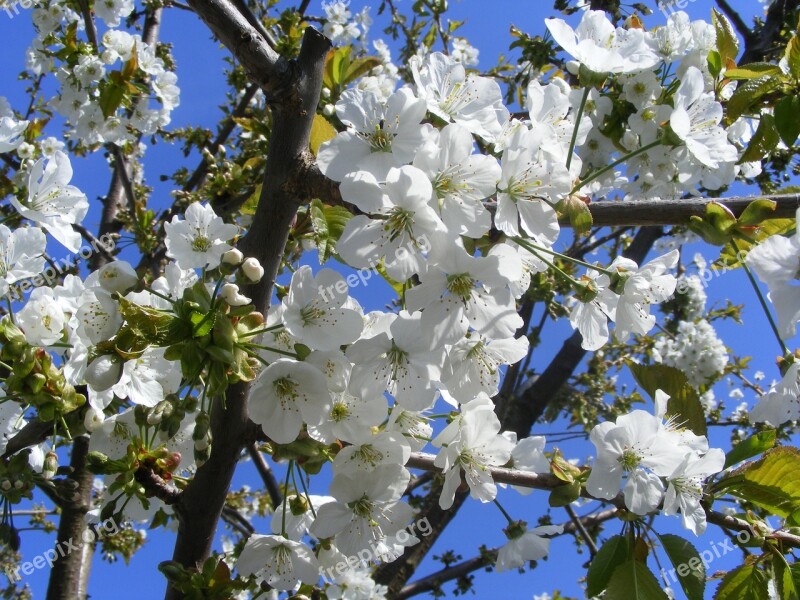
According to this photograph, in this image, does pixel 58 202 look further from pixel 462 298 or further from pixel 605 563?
pixel 605 563

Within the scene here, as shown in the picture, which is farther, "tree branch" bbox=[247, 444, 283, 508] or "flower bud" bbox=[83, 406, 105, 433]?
"tree branch" bbox=[247, 444, 283, 508]

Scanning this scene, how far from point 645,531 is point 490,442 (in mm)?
568

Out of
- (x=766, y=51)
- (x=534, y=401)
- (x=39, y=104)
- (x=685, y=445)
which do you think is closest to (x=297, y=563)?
(x=685, y=445)

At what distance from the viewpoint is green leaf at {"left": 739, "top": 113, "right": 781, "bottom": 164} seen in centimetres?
159

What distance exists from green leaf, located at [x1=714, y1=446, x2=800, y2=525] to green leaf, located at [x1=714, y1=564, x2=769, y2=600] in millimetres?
165

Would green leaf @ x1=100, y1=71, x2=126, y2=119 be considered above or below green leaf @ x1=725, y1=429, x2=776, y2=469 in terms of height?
above

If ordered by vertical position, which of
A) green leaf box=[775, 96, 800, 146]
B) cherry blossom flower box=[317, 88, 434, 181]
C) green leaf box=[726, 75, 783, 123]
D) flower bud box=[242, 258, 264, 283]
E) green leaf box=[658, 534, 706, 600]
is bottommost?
green leaf box=[658, 534, 706, 600]

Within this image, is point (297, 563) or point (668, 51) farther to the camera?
point (668, 51)

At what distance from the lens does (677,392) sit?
69.8 inches

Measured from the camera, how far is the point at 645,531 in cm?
164

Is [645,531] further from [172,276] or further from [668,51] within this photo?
[668,51]

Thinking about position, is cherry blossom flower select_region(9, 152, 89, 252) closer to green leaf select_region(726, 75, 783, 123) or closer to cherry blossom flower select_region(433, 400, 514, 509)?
cherry blossom flower select_region(433, 400, 514, 509)

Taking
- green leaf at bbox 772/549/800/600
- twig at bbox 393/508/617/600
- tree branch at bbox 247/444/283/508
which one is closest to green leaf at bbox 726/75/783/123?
green leaf at bbox 772/549/800/600

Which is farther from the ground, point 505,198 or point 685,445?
point 505,198
